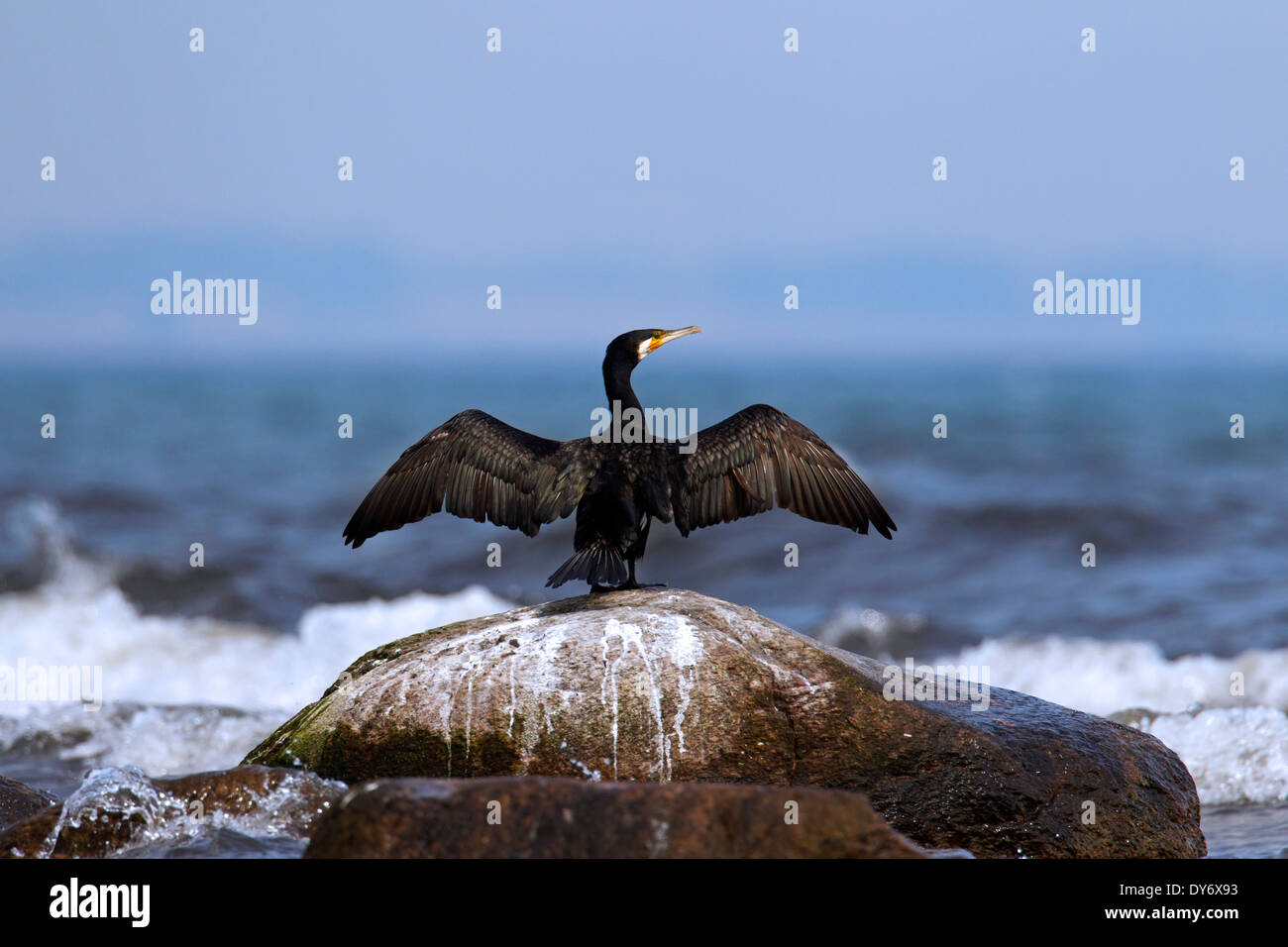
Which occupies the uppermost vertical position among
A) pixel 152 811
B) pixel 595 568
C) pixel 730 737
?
pixel 595 568

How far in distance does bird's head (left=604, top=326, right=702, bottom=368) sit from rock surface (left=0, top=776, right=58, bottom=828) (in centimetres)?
365

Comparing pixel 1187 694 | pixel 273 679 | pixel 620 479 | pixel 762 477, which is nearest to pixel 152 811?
pixel 620 479

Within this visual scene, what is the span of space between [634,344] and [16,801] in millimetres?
3942

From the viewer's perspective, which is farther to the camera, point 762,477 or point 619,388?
point 619,388

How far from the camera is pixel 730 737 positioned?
18.3ft

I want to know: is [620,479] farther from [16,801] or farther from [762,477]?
[16,801]

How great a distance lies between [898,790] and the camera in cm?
566

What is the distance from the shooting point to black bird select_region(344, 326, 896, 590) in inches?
266

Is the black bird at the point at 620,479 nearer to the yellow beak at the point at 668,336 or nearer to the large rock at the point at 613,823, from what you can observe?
the yellow beak at the point at 668,336

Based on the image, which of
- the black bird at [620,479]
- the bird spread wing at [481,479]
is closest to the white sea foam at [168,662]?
the bird spread wing at [481,479]

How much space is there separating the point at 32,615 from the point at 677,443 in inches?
421

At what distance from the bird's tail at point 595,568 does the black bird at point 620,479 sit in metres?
0.06

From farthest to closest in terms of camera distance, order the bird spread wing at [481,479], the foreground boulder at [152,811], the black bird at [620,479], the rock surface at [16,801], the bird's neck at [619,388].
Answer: the bird's neck at [619,388]
the bird spread wing at [481,479]
the black bird at [620,479]
the rock surface at [16,801]
the foreground boulder at [152,811]

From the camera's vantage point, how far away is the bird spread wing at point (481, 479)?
22.6ft
